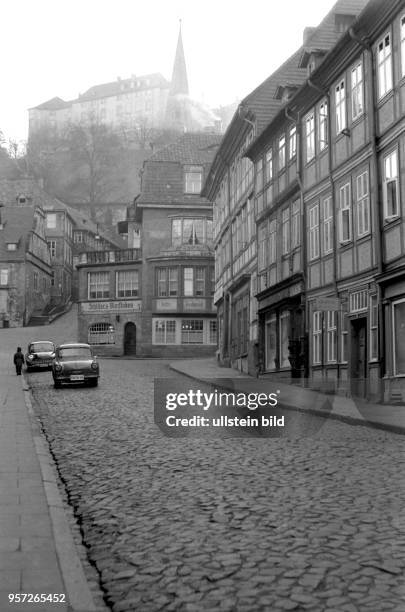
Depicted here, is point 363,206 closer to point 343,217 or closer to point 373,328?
point 343,217

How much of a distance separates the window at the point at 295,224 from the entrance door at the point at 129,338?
31487 mm

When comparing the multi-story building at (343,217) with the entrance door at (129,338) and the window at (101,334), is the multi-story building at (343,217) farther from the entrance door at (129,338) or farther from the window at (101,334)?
the window at (101,334)

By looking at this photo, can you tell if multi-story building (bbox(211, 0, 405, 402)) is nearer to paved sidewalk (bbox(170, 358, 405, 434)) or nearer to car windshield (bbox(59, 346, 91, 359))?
paved sidewalk (bbox(170, 358, 405, 434))

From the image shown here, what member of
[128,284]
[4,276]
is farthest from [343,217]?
[4,276]

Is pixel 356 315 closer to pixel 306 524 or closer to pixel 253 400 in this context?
pixel 253 400

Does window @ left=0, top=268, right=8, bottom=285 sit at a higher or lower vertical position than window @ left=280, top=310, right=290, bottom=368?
higher

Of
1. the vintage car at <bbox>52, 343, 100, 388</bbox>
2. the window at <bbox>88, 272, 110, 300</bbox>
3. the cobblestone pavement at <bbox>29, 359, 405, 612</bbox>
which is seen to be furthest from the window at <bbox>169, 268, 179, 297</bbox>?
the cobblestone pavement at <bbox>29, 359, 405, 612</bbox>

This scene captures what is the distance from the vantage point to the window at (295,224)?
87.1 ft

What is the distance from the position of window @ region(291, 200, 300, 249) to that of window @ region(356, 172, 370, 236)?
17.2 ft

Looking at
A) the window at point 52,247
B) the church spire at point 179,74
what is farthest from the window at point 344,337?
the church spire at point 179,74

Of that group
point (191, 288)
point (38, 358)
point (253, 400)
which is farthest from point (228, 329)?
point (253, 400)

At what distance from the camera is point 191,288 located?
2191 inches

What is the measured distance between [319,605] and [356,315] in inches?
695

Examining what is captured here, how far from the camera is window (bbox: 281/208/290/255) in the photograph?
91.7 ft
